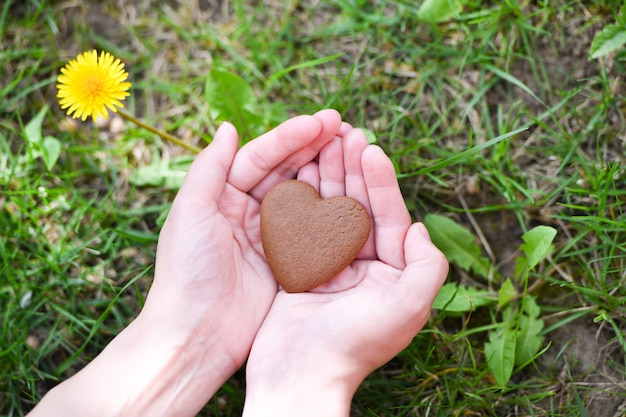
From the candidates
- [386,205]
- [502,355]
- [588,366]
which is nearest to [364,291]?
[386,205]

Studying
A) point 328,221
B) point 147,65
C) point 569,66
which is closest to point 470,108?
point 569,66

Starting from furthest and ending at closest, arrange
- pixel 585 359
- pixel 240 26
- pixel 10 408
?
→ pixel 240 26 → pixel 10 408 → pixel 585 359

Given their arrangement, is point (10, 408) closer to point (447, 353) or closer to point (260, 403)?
point (260, 403)

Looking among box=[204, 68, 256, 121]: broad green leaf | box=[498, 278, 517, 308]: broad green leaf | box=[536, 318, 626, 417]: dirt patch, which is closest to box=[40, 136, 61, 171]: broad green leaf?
box=[204, 68, 256, 121]: broad green leaf

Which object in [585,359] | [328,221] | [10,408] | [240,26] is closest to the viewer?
[328,221]

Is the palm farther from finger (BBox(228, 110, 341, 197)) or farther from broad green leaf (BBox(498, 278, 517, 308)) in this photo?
broad green leaf (BBox(498, 278, 517, 308))

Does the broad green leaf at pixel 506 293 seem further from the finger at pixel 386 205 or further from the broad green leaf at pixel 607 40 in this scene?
the broad green leaf at pixel 607 40

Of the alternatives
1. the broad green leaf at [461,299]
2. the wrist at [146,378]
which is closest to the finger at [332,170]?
the broad green leaf at [461,299]
